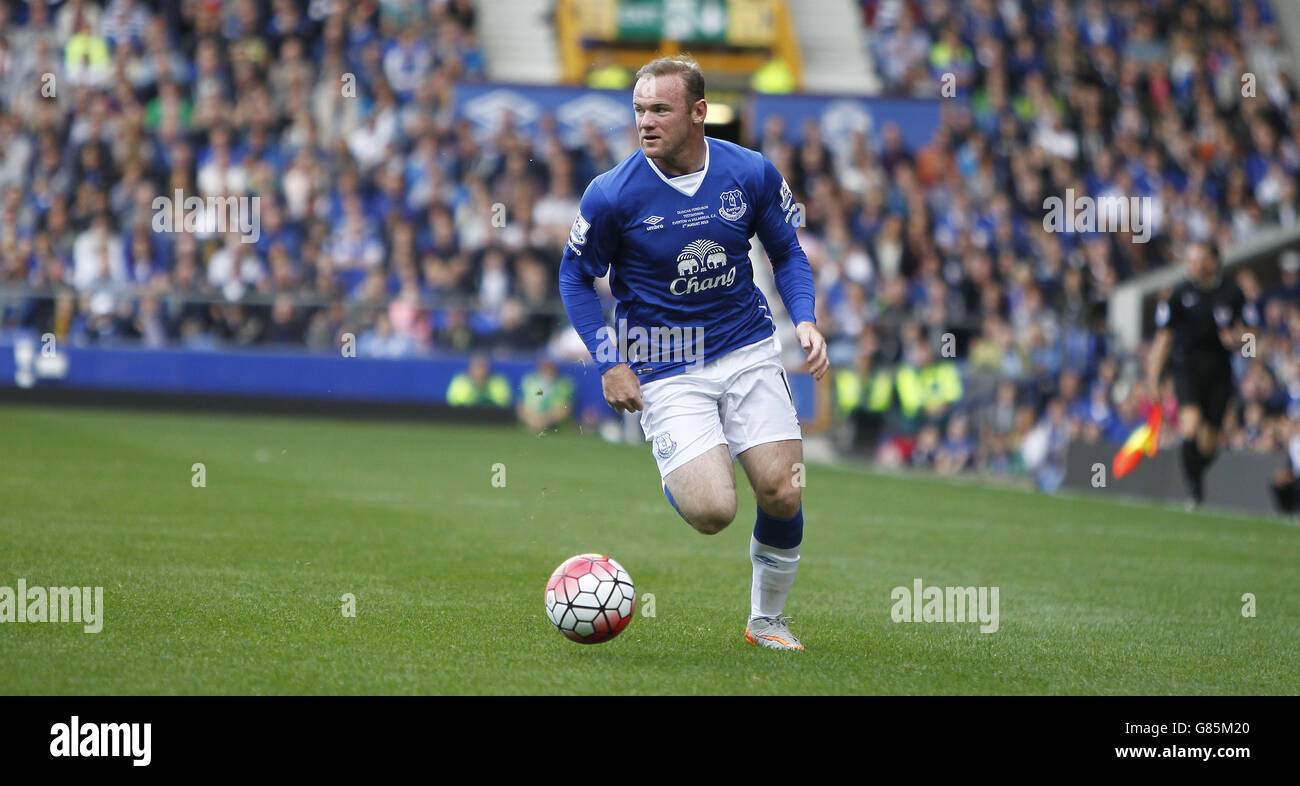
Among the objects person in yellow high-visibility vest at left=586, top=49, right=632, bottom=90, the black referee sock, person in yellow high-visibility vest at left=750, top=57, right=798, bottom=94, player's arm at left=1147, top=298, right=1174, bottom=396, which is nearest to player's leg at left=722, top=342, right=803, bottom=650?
player's arm at left=1147, top=298, right=1174, bottom=396

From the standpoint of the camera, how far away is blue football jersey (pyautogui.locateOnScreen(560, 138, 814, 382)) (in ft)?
21.8

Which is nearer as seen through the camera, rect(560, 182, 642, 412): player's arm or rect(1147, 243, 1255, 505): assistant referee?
rect(560, 182, 642, 412): player's arm

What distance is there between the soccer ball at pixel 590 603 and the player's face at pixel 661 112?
1742 mm

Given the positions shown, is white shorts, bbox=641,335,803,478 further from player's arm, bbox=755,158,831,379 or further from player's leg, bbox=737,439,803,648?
player's arm, bbox=755,158,831,379

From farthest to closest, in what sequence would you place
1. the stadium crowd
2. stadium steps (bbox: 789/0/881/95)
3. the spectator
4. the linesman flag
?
1. stadium steps (bbox: 789/0/881/95)
2. the spectator
3. the stadium crowd
4. the linesman flag

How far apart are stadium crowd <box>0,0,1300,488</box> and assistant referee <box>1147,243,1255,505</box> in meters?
2.81

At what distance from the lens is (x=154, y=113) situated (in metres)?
23.4

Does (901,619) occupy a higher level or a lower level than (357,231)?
lower

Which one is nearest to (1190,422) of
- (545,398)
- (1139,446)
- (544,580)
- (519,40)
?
(1139,446)

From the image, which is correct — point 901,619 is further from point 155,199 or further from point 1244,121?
point 1244,121

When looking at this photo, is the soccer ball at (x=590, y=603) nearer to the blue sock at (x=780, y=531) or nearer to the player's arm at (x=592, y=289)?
the blue sock at (x=780, y=531)

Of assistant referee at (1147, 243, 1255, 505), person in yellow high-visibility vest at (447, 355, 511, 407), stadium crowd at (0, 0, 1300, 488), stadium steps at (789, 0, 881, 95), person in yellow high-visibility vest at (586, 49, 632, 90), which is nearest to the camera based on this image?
assistant referee at (1147, 243, 1255, 505)

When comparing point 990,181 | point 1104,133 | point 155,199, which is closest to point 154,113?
point 155,199

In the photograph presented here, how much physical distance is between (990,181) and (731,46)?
5.53 meters
